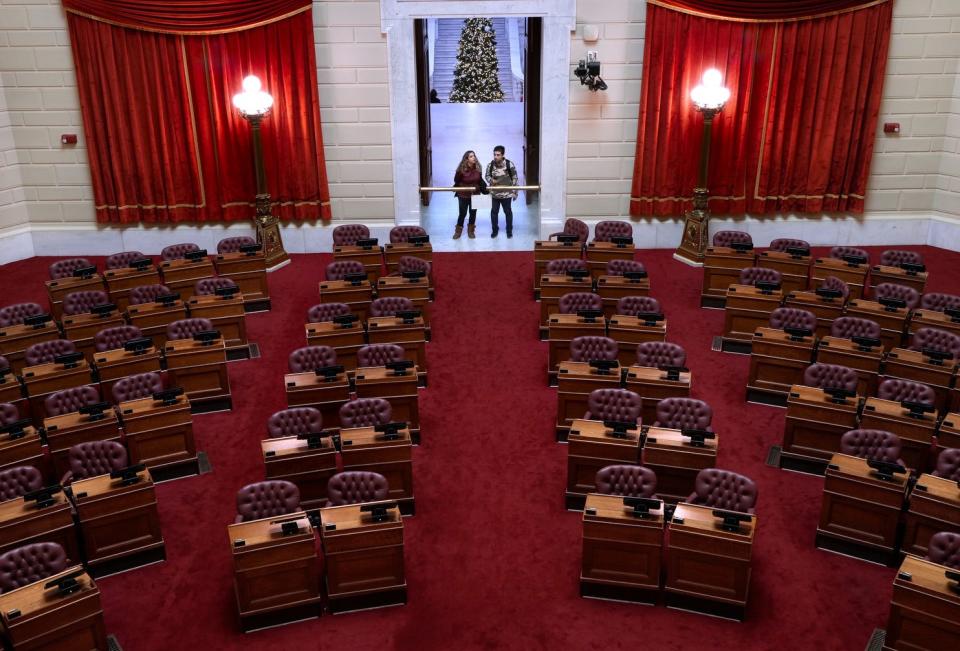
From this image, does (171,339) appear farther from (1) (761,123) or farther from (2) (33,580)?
(1) (761,123)

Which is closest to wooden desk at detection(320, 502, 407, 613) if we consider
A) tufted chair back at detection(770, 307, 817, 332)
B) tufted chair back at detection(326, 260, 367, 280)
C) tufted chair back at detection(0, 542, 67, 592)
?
tufted chair back at detection(0, 542, 67, 592)

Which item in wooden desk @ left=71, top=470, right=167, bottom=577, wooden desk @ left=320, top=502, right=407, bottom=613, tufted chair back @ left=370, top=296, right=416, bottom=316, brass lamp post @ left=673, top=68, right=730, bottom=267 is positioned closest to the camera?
wooden desk @ left=320, top=502, right=407, bottom=613

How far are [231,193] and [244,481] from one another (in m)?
6.32

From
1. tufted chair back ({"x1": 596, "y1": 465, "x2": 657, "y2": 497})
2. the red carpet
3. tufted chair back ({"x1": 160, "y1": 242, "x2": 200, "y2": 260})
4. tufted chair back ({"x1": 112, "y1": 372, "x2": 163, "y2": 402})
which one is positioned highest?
tufted chair back ({"x1": 160, "y1": 242, "x2": 200, "y2": 260})

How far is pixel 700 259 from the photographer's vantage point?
502 inches

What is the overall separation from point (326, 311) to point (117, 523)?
3469mm

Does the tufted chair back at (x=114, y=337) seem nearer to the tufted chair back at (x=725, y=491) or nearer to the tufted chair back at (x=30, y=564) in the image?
the tufted chair back at (x=30, y=564)

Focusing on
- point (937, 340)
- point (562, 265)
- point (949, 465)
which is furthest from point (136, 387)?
point (937, 340)

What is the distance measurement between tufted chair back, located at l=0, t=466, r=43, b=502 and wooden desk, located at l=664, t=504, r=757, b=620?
4874 mm

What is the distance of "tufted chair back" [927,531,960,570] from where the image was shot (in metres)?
6.08

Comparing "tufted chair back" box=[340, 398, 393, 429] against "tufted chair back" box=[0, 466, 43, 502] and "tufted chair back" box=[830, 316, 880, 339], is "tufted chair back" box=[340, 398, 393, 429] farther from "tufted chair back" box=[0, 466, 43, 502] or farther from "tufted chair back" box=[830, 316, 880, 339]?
"tufted chair back" box=[830, 316, 880, 339]

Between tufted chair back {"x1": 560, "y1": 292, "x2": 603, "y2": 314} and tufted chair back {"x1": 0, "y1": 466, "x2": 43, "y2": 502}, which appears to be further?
tufted chair back {"x1": 560, "y1": 292, "x2": 603, "y2": 314}

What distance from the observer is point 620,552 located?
6.52 meters

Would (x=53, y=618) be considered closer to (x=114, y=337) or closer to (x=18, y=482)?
(x=18, y=482)
